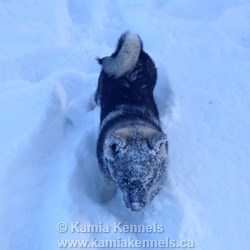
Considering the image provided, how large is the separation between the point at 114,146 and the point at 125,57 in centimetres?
111

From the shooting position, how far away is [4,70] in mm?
4734

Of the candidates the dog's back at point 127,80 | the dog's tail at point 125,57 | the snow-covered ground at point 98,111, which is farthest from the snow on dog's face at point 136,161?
the dog's tail at point 125,57

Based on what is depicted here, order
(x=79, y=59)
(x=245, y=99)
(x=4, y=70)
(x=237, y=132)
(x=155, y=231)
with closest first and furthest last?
(x=155, y=231), (x=237, y=132), (x=245, y=99), (x=4, y=70), (x=79, y=59)

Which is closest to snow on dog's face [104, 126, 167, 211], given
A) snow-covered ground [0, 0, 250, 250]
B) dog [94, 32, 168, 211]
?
dog [94, 32, 168, 211]

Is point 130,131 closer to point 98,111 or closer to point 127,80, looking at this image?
point 127,80

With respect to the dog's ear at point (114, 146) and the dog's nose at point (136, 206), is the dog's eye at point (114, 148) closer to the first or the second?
the dog's ear at point (114, 146)

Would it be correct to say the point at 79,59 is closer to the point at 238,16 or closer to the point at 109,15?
the point at 109,15

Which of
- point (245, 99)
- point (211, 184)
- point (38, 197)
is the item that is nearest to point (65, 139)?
point (38, 197)

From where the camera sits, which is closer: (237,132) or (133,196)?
(133,196)

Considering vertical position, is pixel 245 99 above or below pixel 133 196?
below

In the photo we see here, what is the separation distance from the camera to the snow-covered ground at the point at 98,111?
3.30m

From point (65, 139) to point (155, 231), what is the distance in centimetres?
139

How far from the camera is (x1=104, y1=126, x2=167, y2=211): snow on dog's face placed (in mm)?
2986

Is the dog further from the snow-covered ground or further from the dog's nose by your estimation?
the snow-covered ground
